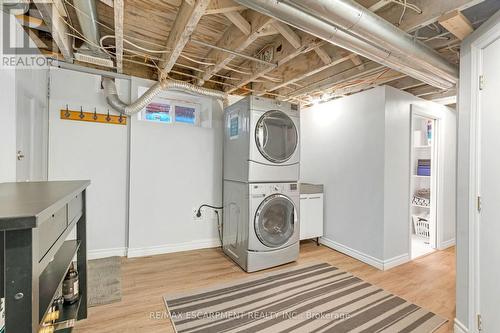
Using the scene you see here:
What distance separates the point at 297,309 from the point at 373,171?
1.93m

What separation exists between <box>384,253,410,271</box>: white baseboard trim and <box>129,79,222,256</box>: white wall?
2335 mm

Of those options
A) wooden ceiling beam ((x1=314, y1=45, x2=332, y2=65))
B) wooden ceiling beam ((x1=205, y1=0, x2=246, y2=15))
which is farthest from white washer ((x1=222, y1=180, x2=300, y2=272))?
wooden ceiling beam ((x1=205, y1=0, x2=246, y2=15))

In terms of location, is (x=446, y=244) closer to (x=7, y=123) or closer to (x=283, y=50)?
(x=283, y=50)

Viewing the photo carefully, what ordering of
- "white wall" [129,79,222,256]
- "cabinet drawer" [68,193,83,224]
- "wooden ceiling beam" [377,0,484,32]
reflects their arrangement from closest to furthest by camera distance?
"cabinet drawer" [68,193,83,224] < "wooden ceiling beam" [377,0,484,32] < "white wall" [129,79,222,256]

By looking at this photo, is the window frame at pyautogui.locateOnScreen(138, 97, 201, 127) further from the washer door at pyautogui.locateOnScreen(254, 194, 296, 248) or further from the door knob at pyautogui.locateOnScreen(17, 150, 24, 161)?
the washer door at pyautogui.locateOnScreen(254, 194, 296, 248)

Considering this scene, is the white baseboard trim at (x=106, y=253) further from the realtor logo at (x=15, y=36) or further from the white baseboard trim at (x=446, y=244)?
the white baseboard trim at (x=446, y=244)

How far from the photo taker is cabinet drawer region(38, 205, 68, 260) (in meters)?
0.80

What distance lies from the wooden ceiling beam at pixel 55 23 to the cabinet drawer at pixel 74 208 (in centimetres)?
139

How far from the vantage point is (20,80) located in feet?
5.84

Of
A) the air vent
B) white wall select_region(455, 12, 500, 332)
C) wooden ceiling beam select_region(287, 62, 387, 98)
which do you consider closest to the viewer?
white wall select_region(455, 12, 500, 332)

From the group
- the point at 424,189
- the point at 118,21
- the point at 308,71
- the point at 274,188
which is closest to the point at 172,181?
the point at 274,188

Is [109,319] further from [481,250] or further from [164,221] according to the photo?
[481,250]

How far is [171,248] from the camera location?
3.16m

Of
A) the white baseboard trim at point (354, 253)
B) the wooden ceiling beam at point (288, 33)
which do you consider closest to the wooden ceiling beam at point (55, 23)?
the wooden ceiling beam at point (288, 33)
